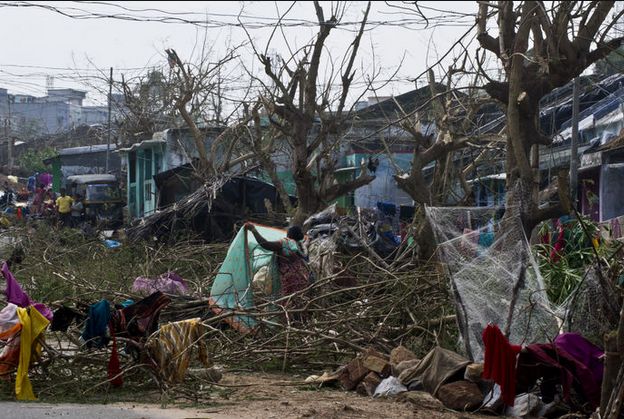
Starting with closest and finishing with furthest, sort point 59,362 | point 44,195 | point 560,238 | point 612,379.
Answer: point 612,379, point 59,362, point 560,238, point 44,195

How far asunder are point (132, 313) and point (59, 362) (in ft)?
2.63

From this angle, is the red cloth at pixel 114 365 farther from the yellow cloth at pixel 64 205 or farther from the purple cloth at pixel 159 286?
the yellow cloth at pixel 64 205

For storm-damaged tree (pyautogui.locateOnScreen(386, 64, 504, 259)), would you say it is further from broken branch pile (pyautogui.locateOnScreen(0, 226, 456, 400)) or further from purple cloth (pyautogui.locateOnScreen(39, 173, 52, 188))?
purple cloth (pyautogui.locateOnScreen(39, 173, 52, 188))

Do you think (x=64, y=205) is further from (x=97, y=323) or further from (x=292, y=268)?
(x=97, y=323)

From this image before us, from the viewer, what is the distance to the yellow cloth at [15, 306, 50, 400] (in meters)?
8.49

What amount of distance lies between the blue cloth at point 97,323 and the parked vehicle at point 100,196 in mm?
26778

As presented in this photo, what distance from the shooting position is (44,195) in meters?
40.3

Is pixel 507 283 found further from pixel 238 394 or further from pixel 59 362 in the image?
pixel 59 362

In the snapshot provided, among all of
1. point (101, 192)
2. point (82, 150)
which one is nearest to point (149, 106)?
point (101, 192)

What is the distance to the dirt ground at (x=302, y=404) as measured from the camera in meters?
8.18

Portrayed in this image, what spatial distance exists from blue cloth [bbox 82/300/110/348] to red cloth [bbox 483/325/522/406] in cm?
335

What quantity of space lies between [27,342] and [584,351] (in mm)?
4660

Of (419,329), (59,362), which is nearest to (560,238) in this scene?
(419,329)

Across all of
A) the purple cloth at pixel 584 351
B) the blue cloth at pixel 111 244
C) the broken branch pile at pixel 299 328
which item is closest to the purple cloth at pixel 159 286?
the broken branch pile at pixel 299 328
